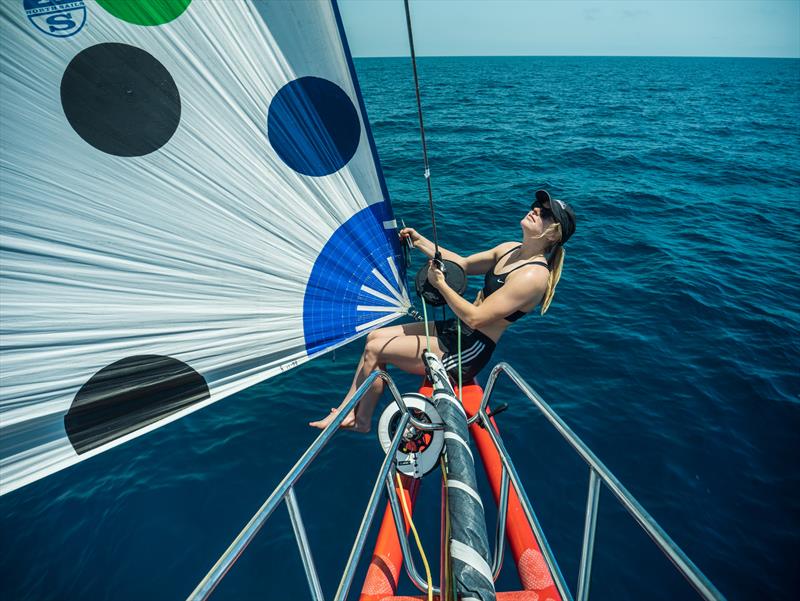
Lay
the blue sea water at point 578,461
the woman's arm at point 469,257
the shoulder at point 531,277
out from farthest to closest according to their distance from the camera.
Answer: the woman's arm at point 469,257, the blue sea water at point 578,461, the shoulder at point 531,277

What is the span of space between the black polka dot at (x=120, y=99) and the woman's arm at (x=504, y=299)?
203 cm

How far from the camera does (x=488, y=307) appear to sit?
3080 millimetres

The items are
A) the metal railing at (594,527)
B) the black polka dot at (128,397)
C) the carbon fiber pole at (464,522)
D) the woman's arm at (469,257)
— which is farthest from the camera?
the woman's arm at (469,257)

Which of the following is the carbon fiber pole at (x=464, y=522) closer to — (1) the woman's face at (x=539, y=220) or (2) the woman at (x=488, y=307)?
(2) the woman at (x=488, y=307)

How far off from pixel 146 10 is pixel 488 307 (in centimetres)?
261

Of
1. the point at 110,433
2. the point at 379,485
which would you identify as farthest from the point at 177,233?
the point at 379,485

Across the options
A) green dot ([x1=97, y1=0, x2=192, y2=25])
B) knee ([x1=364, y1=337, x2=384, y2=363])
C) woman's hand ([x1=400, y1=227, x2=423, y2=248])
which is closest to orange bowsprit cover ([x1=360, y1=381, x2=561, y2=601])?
knee ([x1=364, y1=337, x2=384, y2=363])

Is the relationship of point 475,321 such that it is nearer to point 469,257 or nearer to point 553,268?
point 553,268

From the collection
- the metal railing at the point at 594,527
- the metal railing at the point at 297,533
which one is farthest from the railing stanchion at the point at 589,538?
the metal railing at the point at 297,533

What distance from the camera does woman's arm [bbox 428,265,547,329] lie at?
3.06 meters

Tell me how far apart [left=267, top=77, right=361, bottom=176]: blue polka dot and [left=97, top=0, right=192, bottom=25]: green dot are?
59cm

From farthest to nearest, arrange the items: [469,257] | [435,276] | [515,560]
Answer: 1. [469,257]
2. [435,276]
3. [515,560]

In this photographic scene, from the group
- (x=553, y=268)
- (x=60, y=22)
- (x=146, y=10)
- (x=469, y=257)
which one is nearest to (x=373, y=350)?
(x=469, y=257)

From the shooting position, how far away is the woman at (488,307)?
3082 millimetres
